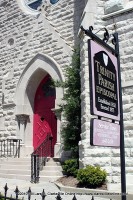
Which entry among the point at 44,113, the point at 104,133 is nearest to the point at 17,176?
the point at 44,113

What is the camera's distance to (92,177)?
7.50m

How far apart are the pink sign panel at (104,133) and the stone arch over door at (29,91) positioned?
8.91 m

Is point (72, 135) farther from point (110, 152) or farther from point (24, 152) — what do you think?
point (24, 152)

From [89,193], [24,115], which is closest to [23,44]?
[24,115]

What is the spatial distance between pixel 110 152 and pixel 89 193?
1.42 meters

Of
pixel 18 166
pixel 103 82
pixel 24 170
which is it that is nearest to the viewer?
pixel 103 82

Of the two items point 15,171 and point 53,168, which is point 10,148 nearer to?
point 15,171

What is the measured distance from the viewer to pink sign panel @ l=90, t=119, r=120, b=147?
3711mm

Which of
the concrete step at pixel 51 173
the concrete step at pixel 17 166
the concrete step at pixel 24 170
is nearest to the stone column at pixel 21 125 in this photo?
the concrete step at pixel 24 170

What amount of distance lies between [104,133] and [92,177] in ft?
12.7

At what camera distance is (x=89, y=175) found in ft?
24.9

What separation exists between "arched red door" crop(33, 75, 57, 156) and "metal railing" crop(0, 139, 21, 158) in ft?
3.02

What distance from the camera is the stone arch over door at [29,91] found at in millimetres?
13370

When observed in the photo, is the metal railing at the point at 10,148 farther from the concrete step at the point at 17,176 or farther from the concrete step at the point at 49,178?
the concrete step at the point at 49,178
